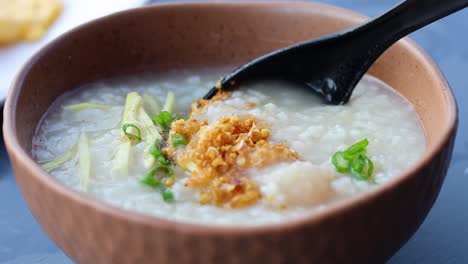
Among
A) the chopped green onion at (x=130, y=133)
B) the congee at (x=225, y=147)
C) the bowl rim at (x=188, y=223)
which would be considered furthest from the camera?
the chopped green onion at (x=130, y=133)

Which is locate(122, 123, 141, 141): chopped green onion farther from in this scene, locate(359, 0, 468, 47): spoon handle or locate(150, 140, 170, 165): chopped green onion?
locate(359, 0, 468, 47): spoon handle

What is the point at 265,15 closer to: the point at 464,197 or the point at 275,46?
the point at 275,46

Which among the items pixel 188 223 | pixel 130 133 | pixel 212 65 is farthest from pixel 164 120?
pixel 188 223

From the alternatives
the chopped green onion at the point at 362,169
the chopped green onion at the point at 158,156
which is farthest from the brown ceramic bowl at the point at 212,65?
the chopped green onion at the point at 158,156

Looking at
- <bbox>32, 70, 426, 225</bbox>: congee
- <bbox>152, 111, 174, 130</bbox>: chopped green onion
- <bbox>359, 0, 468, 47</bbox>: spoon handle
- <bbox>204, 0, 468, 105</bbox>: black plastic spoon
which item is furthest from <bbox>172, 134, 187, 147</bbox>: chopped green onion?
<bbox>359, 0, 468, 47</bbox>: spoon handle

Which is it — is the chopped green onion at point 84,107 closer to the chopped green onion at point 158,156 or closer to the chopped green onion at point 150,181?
the chopped green onion at point 158,156
